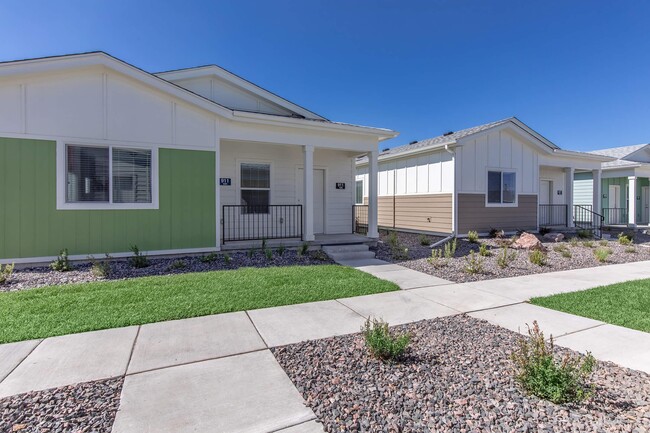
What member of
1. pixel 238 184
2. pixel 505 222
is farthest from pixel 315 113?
pixel 505 222

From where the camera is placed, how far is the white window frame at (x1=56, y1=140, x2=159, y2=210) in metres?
6.82

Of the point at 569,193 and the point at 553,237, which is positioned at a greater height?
the point at 569,193

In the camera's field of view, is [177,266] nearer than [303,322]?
No

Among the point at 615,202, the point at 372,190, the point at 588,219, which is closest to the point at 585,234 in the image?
the point at 588,219

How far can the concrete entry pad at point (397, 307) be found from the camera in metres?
4.45

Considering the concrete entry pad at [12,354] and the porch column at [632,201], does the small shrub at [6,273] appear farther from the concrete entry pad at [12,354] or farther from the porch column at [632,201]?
the porch column at [632,201]

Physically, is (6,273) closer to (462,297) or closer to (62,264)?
(62,264)

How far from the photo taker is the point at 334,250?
9125 mm

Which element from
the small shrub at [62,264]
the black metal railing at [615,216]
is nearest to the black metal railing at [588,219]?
the black metal railing at [615,216]

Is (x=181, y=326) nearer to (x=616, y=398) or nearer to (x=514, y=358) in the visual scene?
(x=514, y=358)

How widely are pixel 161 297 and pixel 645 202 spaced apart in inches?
1024

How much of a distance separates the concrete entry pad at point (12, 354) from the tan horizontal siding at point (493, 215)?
11960 mm

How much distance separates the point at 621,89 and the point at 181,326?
2160cm

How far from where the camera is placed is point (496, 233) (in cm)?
1252
